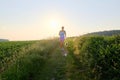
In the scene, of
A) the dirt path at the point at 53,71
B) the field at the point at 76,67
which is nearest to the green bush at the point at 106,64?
the field at the point at 76,67

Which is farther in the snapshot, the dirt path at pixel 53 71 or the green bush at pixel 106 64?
the dirt path at pixel 53 71

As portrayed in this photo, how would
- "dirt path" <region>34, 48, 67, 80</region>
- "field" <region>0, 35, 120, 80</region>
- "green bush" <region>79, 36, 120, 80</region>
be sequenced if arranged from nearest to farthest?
"green bush" <region>79, 36, 120, 80</region> < "field" <region>0, 35, 120, 80</region> < "dirt path" <region>34, 48, 67, 80</region>

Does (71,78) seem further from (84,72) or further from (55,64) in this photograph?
(55,64)

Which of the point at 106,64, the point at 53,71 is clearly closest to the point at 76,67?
the point at 53,71

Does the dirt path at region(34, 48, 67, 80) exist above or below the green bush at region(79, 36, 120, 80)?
below

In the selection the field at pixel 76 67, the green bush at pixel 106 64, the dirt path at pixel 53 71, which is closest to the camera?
the green bush at pixel 106 64

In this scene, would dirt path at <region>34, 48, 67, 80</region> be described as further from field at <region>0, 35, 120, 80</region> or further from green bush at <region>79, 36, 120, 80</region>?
green bush at <region>79, 36, 120, 80</region>

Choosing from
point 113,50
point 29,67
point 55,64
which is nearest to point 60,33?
point 55,64

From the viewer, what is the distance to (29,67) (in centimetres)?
1706

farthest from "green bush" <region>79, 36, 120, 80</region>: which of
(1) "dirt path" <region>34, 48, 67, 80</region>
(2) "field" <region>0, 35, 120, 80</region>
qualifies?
(1) "dirt path" <region>34, 48, 67, 80</region>

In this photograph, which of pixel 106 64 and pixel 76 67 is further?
pixel 76 67

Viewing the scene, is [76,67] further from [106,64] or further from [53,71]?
[106,64]

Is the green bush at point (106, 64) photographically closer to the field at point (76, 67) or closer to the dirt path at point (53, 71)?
the field at point (76, 67)

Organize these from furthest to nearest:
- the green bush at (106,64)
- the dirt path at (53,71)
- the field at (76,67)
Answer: the dirt path at (53,71), the field at (76,67), the green bush at (106,64)
